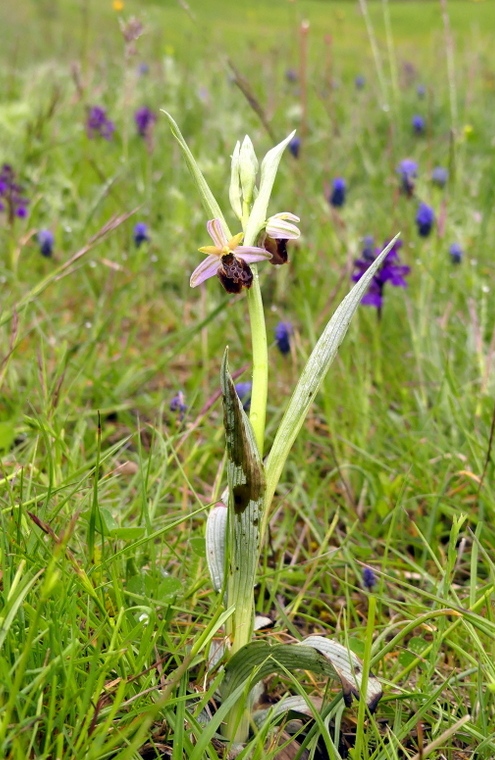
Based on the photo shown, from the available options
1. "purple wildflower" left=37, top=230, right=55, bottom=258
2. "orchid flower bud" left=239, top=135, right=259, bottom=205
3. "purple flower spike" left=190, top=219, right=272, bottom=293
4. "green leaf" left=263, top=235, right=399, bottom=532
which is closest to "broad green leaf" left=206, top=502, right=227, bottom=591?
"green leaf" left=263, top=235, right=399, bottom=532

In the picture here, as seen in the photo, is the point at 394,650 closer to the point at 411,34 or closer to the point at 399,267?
the point at 399,267

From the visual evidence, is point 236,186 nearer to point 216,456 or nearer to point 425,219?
point 216,456

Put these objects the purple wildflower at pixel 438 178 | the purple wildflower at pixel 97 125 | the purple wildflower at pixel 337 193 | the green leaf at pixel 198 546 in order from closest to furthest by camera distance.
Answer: the green leaf at pixel 198 546 < the purple wildflower at pixel 337 193 < the purple wildflower at pixel 438 178 < the purple wildflower at pixel 97 125

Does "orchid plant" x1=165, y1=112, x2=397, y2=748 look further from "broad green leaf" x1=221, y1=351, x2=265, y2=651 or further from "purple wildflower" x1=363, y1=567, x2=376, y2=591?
"purple wildflower" x1=363, y1=567, x2=376, y2=591

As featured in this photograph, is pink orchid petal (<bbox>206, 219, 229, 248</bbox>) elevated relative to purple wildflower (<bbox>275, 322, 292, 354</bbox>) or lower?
elevated

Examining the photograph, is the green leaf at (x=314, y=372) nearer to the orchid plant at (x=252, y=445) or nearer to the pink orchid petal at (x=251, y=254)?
the orchid plant at (x=252, y=445)

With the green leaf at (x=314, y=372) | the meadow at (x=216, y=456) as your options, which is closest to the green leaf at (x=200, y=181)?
the green leaf at (x=314, y=372)
